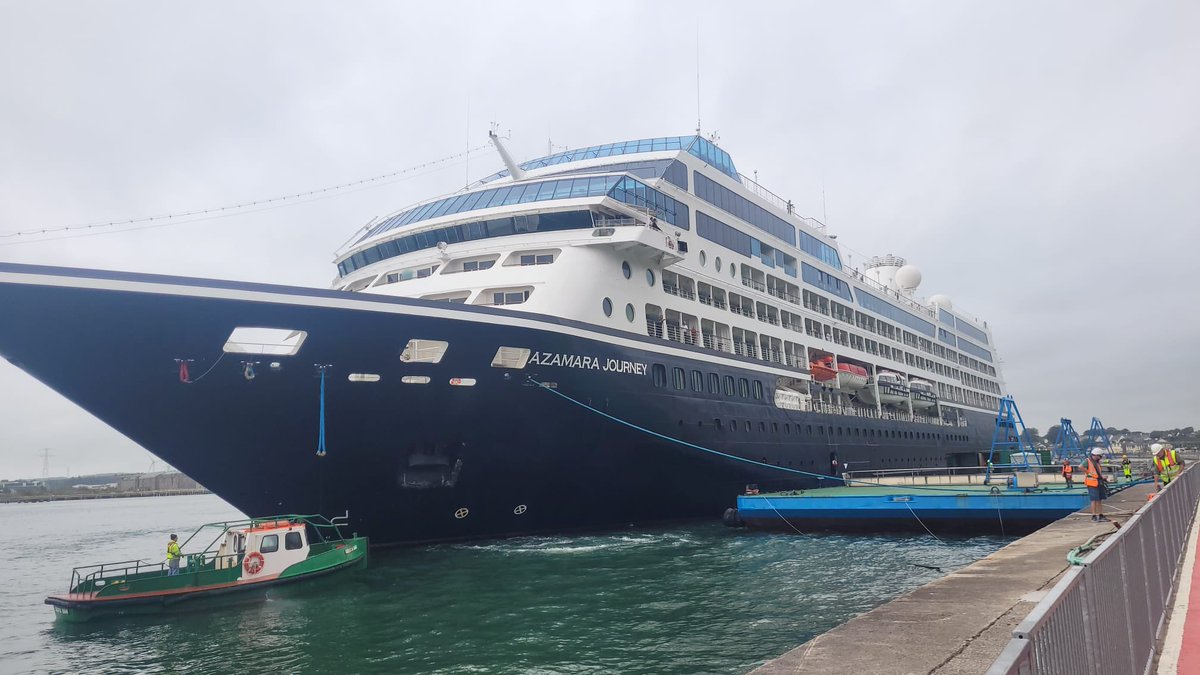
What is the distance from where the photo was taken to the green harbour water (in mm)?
10328

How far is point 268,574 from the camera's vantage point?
16016 millimetres

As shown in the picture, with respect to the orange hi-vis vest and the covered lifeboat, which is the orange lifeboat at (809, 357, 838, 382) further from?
the orange hi-vis vest

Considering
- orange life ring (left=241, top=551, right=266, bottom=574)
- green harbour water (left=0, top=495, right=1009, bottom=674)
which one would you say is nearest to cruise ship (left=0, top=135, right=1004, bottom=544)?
orange life ring (left=241, top=551, right=266, bottom=574)

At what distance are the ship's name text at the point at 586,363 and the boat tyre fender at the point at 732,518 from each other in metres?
5.75

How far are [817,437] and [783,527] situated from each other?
6.78m

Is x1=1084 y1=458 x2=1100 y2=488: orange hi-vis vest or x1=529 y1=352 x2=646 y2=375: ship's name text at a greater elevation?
x1=529 y1=352 x2=646 y2=375: ship's name text

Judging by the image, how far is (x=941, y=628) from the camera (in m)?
6.91

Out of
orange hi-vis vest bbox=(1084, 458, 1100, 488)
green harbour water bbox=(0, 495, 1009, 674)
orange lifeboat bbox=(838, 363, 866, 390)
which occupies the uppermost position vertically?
orange lifeboat bbox=(838, 363, 866, 390)

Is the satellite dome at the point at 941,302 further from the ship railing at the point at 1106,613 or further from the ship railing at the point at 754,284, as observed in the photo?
the ship railing at the point at 1106,613

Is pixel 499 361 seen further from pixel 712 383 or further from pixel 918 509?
pixel 918 509

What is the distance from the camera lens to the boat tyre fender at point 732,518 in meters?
22.7

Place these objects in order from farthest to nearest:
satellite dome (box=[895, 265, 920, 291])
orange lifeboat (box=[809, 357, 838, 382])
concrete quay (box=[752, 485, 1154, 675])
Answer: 1. satellite dome (box=[895, 265, 920, 291])
2. orange lifeboat (box=[809, 357, 838, 382])
3. concrete quay (box=[752, 485, 1154, 675])

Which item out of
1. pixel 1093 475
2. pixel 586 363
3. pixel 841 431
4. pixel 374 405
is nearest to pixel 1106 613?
pixel 1093 475

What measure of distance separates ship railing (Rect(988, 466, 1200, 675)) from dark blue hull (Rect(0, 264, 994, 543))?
12481 millimetres
